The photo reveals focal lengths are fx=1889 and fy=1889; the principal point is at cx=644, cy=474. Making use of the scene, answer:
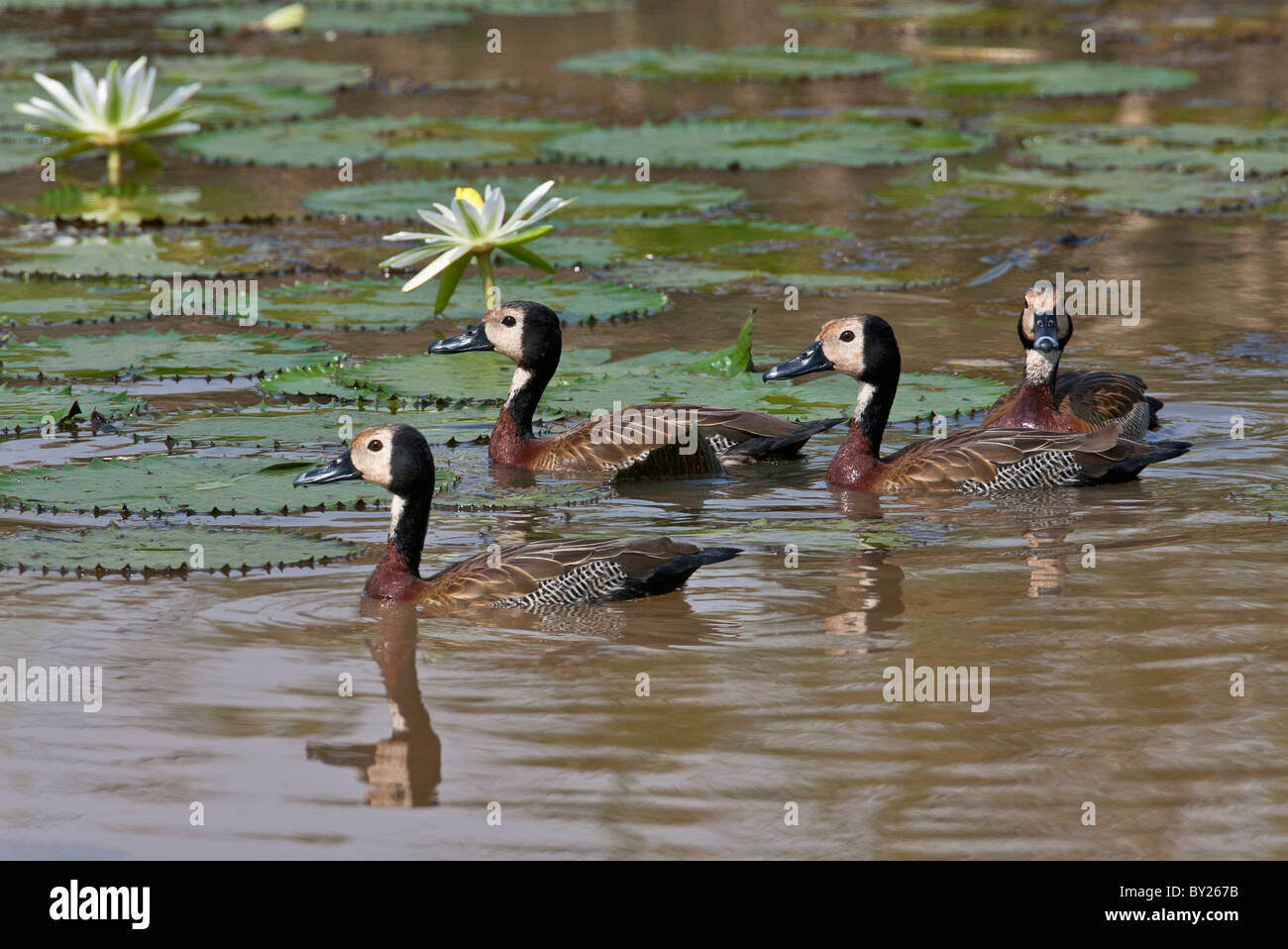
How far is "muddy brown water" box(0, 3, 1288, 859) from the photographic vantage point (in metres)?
5.32

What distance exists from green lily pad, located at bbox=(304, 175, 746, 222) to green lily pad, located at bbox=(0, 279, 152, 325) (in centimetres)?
229

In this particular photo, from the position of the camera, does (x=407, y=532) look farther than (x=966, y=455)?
No

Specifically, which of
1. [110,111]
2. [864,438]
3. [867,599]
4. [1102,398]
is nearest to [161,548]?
[867,599]

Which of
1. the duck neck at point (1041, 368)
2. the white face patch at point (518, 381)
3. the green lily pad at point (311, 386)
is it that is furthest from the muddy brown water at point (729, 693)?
the green lily pad at point (311, 386)

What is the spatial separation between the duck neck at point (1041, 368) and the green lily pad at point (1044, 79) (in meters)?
11.0

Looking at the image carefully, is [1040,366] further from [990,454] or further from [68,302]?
[68,302]

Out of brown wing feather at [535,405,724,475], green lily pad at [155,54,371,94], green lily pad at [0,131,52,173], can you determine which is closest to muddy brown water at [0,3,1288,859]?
brown wing feather at [535,405,724,475]

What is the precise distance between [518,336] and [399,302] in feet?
8.07

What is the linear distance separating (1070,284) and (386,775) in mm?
8373

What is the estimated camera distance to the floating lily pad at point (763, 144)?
16.6 m

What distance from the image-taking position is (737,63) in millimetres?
22031

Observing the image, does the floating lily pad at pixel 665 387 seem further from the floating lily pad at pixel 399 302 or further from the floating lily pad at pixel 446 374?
the floating lily pad at pixel 399 302

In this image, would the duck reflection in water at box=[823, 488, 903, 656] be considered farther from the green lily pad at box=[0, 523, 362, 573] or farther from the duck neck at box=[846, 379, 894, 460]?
the green lily pad at box=[0, 523, 362, 573]
